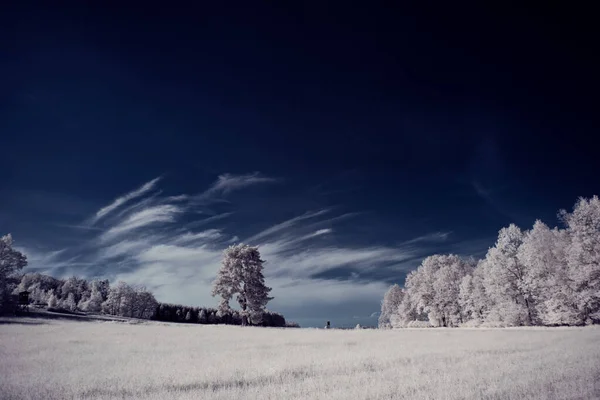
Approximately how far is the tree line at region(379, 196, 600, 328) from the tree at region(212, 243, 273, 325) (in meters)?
36.6

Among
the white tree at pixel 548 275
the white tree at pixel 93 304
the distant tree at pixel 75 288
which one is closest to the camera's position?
the white tree at pixel 548 275

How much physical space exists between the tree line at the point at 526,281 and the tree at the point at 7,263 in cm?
7102

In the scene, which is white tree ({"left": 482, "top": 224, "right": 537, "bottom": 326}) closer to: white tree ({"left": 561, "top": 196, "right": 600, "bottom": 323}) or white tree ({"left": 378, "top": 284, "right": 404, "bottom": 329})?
white tree ({"left": 561, "top": 196, "right": 600, "bottom": 323})

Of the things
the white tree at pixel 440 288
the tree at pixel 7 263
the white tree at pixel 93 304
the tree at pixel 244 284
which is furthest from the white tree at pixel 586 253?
the white tree at pixel 93 304

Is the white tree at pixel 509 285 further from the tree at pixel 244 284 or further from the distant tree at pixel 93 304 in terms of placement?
the distant tree at pixel 93 304

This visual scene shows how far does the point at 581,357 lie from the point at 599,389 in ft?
21.8

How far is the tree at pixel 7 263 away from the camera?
46438 mm

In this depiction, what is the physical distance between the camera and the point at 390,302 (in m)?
100

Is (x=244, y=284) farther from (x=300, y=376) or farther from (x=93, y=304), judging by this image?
(x=93, y=304)

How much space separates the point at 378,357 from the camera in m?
16.5

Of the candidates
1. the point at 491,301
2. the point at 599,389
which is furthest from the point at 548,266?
the point at 599,389

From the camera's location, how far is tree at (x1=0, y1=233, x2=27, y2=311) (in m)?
46.4

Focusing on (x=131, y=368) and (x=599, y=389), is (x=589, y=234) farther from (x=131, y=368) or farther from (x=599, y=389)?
(x=131, y=368)

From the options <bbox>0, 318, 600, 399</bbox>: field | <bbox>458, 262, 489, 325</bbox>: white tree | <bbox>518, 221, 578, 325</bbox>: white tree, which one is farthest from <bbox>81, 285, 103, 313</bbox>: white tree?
<bbox>518, 221, 578, 325</bbox>: white tree
